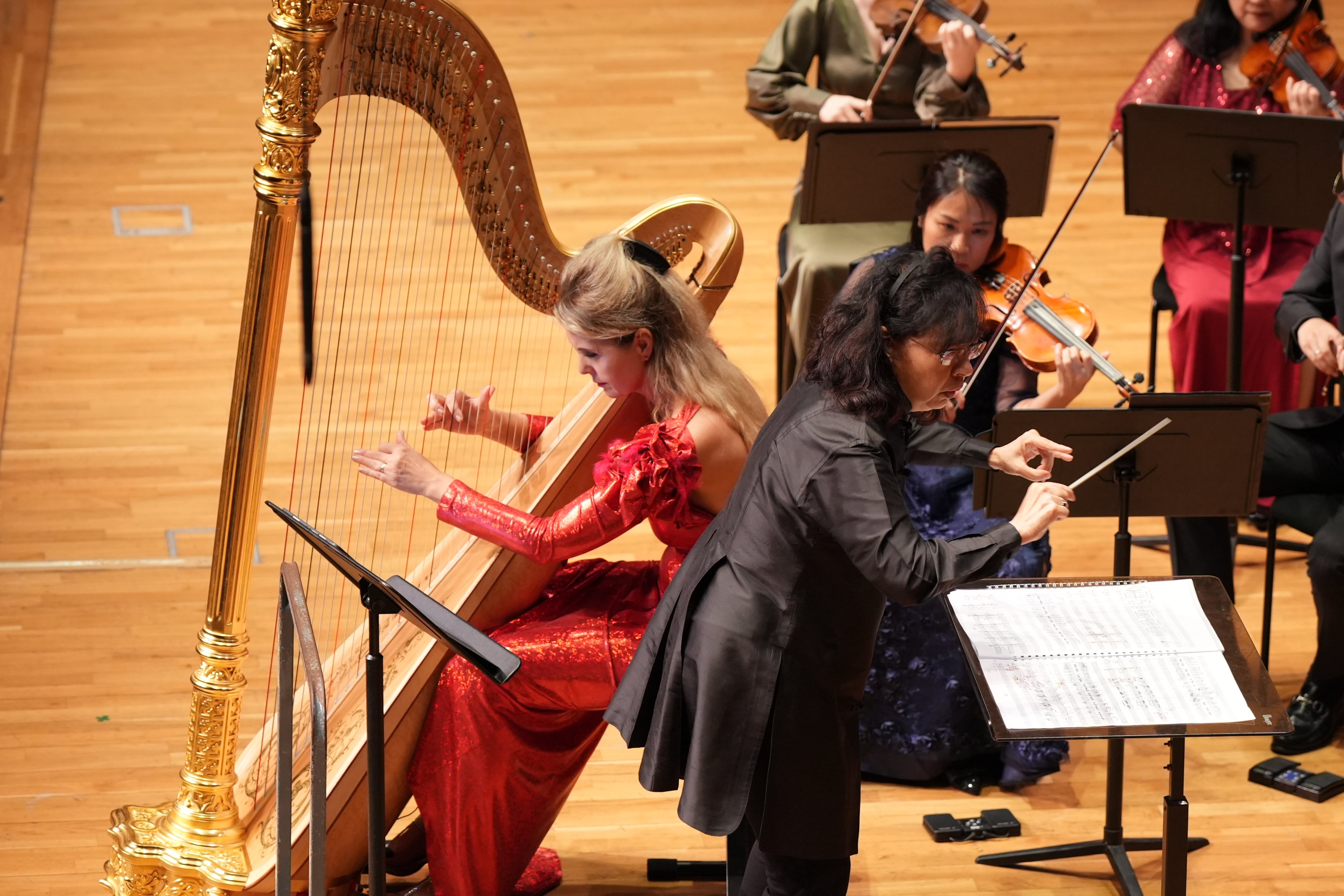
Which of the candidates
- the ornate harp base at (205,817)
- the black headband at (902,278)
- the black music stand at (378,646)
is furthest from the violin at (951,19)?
the black music stand at (378,646)

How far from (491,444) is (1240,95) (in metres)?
2.15

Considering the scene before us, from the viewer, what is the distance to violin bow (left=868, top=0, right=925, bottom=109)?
12.4ft

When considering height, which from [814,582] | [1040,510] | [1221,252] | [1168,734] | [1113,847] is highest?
[1221,252]

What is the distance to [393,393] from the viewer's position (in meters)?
4.34

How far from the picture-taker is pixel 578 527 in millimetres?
2496

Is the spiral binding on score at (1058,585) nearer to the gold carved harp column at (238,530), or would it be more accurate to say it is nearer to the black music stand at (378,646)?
the black music stand at (378,646)

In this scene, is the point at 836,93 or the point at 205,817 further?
the point at 836,93

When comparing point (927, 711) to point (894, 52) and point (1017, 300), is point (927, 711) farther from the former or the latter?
point (894, 52)

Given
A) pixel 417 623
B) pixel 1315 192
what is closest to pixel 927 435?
pixel 417 623

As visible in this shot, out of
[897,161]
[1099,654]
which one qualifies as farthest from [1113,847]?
[897,161]

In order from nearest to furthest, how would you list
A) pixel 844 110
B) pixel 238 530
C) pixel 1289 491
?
pixel 238 530 → pixel 1289 491 → pixel 844 110

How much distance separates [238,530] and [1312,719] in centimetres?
223

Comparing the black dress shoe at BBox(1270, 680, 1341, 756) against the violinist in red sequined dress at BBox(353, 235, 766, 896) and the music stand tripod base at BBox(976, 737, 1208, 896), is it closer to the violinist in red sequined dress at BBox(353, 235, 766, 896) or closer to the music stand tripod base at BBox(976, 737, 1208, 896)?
the music stand tripod base at BBox(976, 737, 1208, 896)

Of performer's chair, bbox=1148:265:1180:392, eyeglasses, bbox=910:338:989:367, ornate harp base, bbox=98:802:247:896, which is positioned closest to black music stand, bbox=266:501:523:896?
ornate harp base, bbox=98:802:247:896
